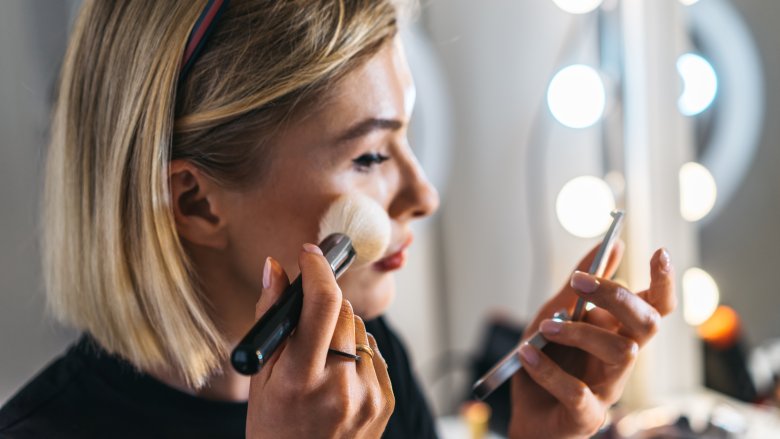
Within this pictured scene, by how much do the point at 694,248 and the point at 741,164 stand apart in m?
0.14

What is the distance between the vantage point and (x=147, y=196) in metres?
0.59

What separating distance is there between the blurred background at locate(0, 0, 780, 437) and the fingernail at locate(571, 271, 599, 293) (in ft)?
1.17

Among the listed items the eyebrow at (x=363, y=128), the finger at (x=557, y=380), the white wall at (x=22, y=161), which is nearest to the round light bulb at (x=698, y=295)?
the finger at (x=557, y=380)

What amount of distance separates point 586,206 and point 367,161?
0.67 meters

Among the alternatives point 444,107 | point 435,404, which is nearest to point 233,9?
point 444,107

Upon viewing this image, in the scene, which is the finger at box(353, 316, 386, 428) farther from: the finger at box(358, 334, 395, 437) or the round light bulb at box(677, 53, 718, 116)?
the round light bulb at box(677, 53, 718, 116)

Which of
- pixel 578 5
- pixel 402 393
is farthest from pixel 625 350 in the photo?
pixel 578 5

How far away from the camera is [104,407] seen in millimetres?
621

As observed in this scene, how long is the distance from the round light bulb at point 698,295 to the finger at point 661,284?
0.53 meters

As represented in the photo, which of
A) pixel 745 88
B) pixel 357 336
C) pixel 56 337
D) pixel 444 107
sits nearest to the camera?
pixel 357 336

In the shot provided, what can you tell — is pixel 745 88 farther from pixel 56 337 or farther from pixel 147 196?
pixel 56 337

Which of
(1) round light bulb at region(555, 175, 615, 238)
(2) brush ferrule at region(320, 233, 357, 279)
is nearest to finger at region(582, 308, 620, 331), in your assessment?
(2) brush ferrule at region(320, 233, 357, 279)

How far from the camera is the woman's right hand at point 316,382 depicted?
0.43m

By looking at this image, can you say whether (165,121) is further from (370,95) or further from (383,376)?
(383,376)
